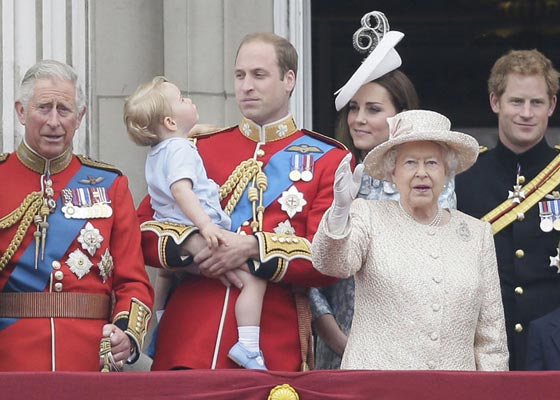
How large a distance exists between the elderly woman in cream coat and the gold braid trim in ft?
3.29

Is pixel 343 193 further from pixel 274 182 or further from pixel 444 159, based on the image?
pixel 274 182

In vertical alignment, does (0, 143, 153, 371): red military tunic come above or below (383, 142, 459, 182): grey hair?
below

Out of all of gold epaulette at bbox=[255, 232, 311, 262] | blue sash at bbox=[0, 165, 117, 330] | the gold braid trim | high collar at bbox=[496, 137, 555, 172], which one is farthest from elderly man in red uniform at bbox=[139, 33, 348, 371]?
high collar at bbox=[496, 137, 555, 172]

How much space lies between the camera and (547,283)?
6859mm

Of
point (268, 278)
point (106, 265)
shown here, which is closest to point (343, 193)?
point (268, 278)

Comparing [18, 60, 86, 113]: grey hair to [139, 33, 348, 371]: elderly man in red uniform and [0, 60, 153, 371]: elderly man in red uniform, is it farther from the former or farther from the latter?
[139, 33, 348, 371]: elderly man in red uniform

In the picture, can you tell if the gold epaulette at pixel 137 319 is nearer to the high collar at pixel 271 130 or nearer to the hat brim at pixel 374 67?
the high collar at pixel 271 130

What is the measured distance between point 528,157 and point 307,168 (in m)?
0.84

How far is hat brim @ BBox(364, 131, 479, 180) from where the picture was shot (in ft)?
20.8

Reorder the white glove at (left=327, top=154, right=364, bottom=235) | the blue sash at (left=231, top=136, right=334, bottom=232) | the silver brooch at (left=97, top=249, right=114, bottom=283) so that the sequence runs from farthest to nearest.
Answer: the blue sash at (left=231, top=136, right=334, bottom=232) < the silver brooch at (left=97, top=249, right=114, bottom=283) < the white glove at (left=327, top=154, right=364, bottom=235)

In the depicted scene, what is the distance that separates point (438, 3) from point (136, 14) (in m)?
2.19

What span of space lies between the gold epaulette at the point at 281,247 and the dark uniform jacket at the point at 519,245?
2.39 ft

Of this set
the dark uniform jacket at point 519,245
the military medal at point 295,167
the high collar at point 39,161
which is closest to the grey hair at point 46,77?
the high collar at point 39,161

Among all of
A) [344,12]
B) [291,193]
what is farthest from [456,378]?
[344,12]
